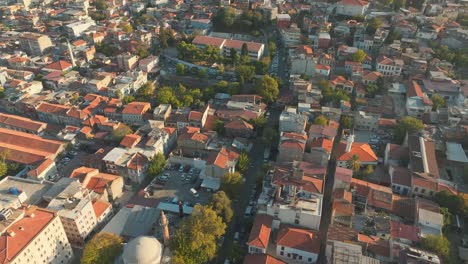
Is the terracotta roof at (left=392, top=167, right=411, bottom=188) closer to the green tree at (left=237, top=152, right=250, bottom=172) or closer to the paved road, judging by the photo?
the paved road

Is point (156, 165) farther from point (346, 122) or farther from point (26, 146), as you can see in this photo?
point (346, 122)

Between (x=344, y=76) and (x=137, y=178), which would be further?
(x=344, y=76)

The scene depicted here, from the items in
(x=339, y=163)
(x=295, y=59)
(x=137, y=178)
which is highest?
(x=295, y=59)

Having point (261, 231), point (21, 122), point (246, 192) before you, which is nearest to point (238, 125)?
point (246, 192)

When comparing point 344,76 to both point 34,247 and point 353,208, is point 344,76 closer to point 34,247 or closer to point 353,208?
point 353,208

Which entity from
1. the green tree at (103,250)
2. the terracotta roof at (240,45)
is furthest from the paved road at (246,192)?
the terracotta roof at (240,45)

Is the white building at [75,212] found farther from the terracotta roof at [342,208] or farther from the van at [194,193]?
the terracotta roof at [342,208]

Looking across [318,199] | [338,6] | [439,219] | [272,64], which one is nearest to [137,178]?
[318,199]
